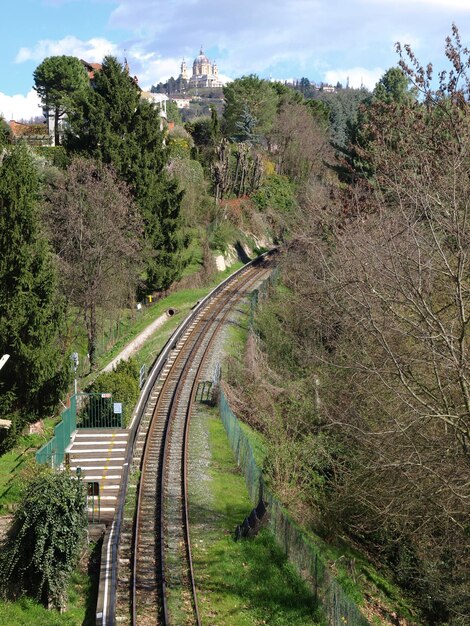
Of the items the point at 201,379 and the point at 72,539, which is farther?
the point at 201,379

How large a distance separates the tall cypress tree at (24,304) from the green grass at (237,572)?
588 centimetres

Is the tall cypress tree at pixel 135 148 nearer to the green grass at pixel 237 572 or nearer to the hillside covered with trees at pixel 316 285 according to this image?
the hillside covered with trees at pixel 316 285

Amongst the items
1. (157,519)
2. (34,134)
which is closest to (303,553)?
(157,519)

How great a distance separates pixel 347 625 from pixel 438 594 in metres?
2.06

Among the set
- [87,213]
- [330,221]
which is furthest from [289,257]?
[87,213]

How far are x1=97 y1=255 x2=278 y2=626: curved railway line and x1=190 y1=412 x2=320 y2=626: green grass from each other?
374 mm

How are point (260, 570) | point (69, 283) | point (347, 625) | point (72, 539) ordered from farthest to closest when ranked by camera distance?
point (69, 283), point (260, 570), point (72, 539), point (347, 625)

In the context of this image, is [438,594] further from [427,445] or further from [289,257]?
[289,257]

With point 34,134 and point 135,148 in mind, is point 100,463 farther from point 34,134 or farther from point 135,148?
point 34,134

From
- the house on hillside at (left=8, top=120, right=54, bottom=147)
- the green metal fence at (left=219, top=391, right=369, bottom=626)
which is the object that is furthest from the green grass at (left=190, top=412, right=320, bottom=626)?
the house on hillside at (left=8, top=120, right=54, bottom=147)

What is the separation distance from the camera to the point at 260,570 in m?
16.0

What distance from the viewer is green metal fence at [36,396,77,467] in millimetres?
19219

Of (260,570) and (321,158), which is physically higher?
(321,158)

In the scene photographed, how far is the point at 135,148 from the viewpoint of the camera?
40.4 metres
